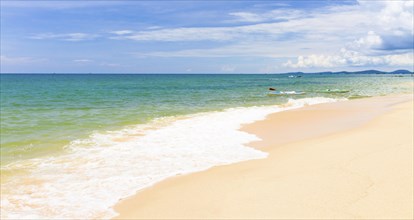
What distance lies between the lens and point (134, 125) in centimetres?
2052

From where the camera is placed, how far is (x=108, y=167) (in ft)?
35.7

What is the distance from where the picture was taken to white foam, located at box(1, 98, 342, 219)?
792 centimetres

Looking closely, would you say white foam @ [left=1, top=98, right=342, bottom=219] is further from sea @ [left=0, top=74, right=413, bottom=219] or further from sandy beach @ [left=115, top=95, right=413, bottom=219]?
sandy beach @ [left=115, top=95, right=413, bottom=219]

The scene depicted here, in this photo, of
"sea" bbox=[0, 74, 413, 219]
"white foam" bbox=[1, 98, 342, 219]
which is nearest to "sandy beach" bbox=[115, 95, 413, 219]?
"white foam" bbox=[1, 98, 342, 219]

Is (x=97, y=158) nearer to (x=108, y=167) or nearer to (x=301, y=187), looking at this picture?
(x=108, y=167)

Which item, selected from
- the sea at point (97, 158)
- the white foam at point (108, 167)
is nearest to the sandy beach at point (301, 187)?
the white foam at point (108, 167)

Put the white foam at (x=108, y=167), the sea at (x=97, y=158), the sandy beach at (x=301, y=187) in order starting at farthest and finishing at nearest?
the sea at (x=97, y=158) < the white foam at (x=108, y=167) < the sandy beach at (x=301, y=187)

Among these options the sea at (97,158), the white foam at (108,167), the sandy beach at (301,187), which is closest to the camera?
the sandy beach at (301,187)

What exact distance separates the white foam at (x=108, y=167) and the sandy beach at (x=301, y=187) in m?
0.63

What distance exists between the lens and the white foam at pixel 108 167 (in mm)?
7922

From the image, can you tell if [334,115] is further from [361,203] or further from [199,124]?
[361,203]

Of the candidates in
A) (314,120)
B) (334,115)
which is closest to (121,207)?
(314,120)

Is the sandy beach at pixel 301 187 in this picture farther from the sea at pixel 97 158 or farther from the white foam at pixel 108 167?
the sea at pixel 97 158

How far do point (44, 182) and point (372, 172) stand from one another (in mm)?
8240
